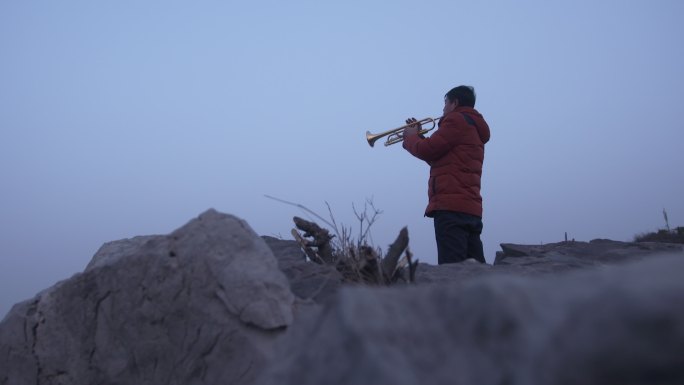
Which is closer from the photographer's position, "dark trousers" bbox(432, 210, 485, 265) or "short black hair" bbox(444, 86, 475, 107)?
"dark trousers" bbox(432, 210, 485, 265)

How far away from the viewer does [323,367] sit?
98cm

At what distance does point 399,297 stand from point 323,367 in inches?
6.8

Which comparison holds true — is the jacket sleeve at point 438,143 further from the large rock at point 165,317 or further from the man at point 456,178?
the large rock at point 165,317

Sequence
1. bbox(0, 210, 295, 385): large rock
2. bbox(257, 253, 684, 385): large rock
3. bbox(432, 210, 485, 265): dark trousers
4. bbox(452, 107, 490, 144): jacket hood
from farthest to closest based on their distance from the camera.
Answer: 1. bbox(452, 107, 490, 144): jacket hood
2. bbox(432, 210, 485, 265): dark trousers
3. bbox(0, 210, 295, 385): large rock
4. bbox(257, 253, 684, 385): large rock

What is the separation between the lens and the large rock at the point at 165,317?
2.12 meters

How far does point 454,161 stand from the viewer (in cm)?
546

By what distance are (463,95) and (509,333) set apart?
5018mm

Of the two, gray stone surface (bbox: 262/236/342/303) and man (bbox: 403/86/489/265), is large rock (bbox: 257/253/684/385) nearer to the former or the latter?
gray stone surface (bbox: 262/236/342/303)

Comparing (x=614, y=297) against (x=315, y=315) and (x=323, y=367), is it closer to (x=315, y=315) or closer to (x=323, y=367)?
(x=323, y=367)

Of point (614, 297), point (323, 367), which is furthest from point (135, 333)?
point (614, 297)

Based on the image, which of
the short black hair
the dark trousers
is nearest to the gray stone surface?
the dark trousers

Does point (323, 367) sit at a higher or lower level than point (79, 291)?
lower

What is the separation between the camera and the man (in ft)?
17.5

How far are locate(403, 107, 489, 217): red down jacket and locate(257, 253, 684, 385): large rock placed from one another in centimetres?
438
